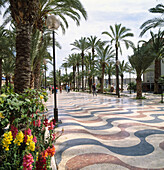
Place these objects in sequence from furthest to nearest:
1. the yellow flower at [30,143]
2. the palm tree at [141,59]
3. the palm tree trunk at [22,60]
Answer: the palm tree at [141,59] → the palm tree trunk at [22,60] → the yellow flower at [30,143]

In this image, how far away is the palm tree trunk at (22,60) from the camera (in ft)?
13.1

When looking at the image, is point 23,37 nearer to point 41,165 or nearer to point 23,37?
point 23,37

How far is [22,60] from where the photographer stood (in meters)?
4.12

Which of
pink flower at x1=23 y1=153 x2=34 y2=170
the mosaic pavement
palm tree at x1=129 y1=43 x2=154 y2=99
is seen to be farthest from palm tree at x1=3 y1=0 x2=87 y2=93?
palm tree at x1=129 y1=43 x2=154 y2=99

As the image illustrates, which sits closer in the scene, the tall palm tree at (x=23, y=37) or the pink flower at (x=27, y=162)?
A: the pink flower at (x=27, y=162)

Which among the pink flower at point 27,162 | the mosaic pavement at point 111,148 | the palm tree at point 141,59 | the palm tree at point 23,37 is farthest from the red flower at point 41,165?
the palm tree at point 141,59

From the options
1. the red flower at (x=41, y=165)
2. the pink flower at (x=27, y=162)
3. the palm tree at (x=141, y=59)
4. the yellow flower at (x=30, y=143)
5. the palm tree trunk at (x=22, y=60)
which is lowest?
the red flower at (x=41, y=165)

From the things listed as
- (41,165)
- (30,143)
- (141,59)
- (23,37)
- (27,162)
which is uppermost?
(141,59)

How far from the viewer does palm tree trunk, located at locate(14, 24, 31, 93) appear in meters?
4.01

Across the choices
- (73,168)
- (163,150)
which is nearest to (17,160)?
(73,168)

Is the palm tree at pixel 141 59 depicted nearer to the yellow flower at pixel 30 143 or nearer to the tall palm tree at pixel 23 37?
the tall palm tree at pixel 23 37

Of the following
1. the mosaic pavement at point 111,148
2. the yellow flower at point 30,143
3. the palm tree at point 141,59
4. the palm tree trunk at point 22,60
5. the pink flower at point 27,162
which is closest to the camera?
the pink flower at point 27,162

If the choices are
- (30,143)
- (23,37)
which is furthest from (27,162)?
(23,37)

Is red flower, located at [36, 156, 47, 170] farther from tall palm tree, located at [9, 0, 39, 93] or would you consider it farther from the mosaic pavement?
tall palm tree, located at [9, 0, 39, 93]
